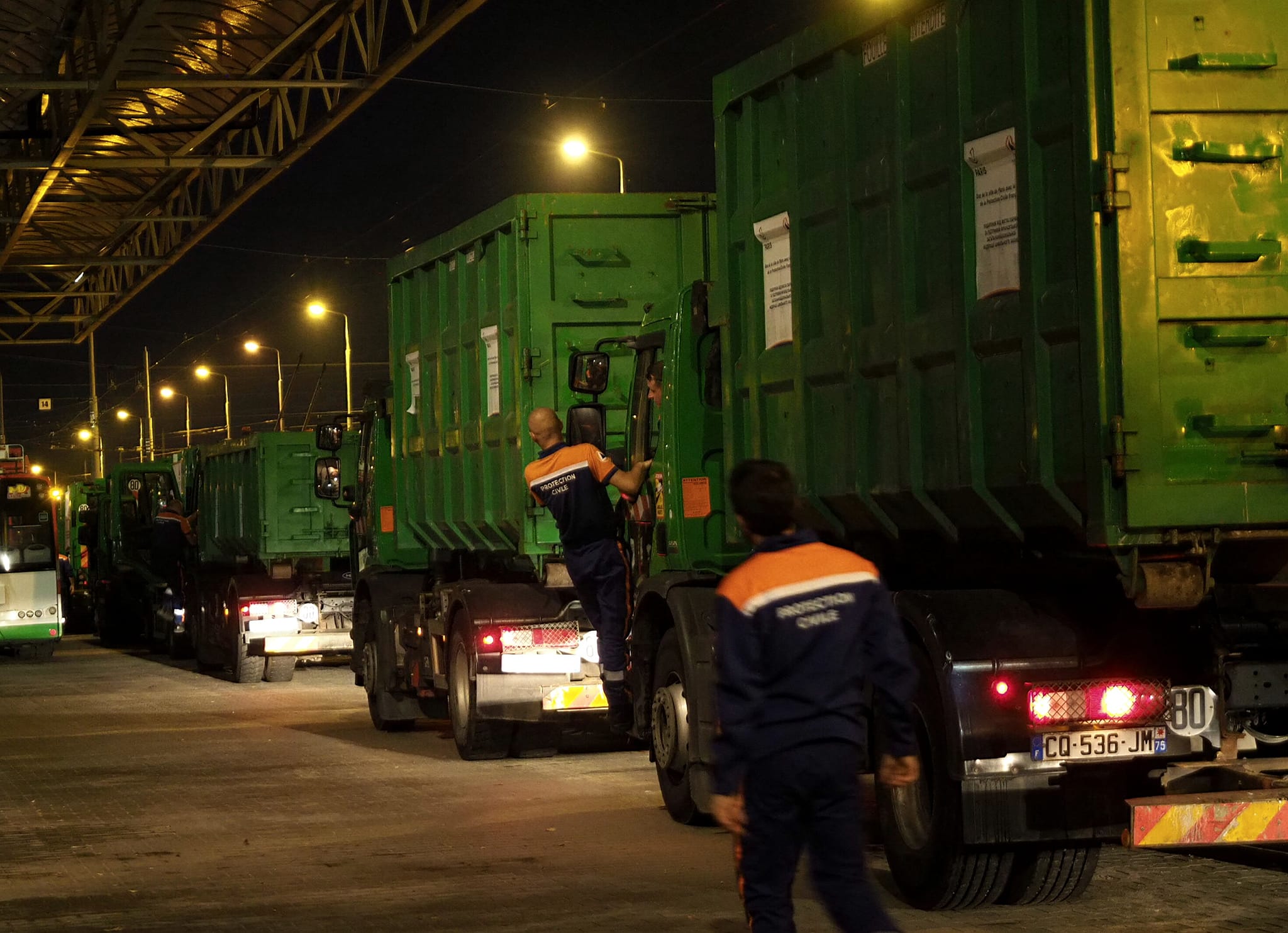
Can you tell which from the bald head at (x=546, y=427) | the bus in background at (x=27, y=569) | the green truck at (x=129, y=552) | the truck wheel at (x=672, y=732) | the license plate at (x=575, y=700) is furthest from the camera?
the green truck at (x=129, y=552)

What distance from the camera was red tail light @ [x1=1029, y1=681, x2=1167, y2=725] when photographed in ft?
25.5

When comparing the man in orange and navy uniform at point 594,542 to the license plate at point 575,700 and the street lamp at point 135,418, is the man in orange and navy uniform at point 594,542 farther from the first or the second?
the street lamp at point 135,418

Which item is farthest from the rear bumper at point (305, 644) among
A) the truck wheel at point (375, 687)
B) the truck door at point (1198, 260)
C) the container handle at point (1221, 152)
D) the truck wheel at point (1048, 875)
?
the container handle at point (1221, 152)

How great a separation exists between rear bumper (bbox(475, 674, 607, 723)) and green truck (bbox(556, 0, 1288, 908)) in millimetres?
4648

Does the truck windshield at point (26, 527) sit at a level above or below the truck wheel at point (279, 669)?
above

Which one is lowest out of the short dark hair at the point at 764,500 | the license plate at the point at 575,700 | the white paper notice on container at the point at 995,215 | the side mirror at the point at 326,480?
the license plate at the point at 575,700

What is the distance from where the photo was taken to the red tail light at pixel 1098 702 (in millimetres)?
7762

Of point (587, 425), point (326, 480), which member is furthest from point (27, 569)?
point (587, 425)

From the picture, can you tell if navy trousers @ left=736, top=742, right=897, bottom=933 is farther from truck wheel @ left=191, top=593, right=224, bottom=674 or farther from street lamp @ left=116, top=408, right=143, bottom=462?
street lamp @ left=116, top=408, right=143, bottom=462

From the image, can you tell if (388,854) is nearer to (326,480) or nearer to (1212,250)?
(1212,250)

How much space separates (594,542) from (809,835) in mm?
6729

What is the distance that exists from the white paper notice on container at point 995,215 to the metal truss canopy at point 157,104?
1077 cm

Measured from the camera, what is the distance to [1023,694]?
25.6ft

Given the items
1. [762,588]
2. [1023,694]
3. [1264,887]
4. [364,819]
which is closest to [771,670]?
[762,588]
